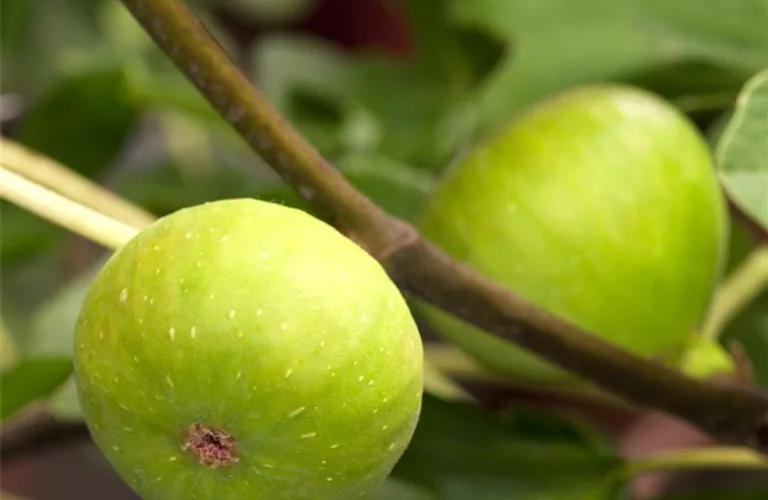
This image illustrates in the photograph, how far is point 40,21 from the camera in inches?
34.5

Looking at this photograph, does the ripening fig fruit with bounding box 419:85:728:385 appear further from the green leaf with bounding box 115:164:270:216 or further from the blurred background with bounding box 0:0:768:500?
the green leaf with bounding box 115:164:270:216

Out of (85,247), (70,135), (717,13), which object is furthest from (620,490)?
(85,247)

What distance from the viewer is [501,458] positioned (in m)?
0.46

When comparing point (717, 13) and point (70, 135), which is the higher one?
point (717, 13)

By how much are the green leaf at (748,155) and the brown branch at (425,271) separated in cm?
9

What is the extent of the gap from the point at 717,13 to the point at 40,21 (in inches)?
24.2

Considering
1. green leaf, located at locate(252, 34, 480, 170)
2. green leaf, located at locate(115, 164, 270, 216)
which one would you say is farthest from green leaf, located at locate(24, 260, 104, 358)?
green leaf, located at locate(252, 34, 480, 170)

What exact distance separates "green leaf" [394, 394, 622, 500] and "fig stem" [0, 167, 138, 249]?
19 cm

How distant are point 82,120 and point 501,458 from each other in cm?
34

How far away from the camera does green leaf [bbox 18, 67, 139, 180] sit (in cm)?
61

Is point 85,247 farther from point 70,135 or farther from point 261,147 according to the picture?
point 261,147

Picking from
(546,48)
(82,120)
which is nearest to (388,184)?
(546,48)

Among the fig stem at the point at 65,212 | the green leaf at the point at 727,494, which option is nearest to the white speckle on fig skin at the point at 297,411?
the fig stem at the point at 65,212

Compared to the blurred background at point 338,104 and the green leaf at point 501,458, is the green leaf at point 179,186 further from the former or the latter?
the green leaf at point 501,458
